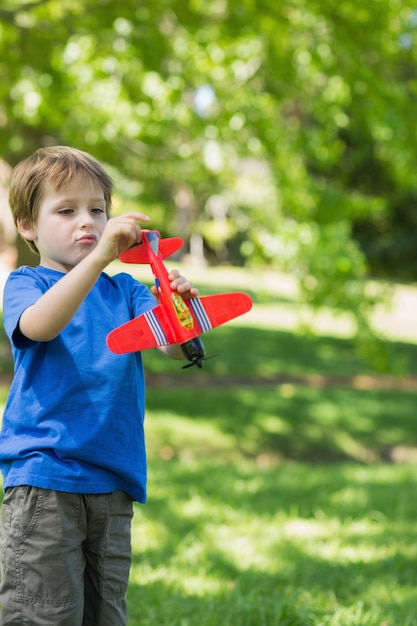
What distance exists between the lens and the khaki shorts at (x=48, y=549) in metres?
2.01

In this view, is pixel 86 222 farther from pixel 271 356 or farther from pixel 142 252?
pixel 271 356

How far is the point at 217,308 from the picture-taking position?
2020 millimetres

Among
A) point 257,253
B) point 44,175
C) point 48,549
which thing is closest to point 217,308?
point 44,175

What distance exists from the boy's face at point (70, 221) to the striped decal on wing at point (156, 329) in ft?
0.86

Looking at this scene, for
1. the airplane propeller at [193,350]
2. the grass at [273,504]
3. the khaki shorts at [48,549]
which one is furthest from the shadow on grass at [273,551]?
the airplane propeller at [193,350]

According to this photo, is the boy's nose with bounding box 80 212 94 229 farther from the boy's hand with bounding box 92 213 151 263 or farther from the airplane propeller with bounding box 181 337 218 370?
the airplane propeller with bounding box 181 337 218 370

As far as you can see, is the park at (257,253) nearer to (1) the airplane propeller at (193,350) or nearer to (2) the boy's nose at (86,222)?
(1) the airplane propeller at (193,350)

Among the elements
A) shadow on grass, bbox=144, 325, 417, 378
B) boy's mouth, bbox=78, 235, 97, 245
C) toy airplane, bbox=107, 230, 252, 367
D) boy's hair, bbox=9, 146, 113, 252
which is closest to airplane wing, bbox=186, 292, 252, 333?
toy airplane, bbox=107, 230, 252, 367

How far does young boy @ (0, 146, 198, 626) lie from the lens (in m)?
2.01

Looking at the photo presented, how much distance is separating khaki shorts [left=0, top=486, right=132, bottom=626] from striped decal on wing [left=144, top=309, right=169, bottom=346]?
0.44 m

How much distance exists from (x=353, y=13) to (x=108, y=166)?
13.1 ft

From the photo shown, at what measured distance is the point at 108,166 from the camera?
32.4 ft

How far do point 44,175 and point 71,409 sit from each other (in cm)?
59

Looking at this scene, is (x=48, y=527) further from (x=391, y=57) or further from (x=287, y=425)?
(x=287, y=425)
